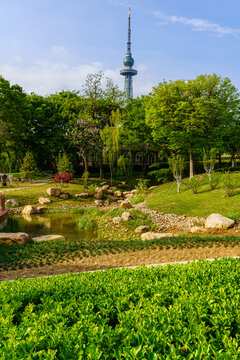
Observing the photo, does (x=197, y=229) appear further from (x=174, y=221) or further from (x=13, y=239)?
(x=13, y=239)

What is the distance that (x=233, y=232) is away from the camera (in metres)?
11.5

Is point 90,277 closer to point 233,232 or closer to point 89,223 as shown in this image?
point 233,232

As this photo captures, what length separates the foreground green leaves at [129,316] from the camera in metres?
2.43

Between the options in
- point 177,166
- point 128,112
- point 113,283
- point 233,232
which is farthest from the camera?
point 128,112

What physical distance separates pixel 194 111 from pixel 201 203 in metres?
11.1

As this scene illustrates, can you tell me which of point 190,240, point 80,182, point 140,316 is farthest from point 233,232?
point 80,182

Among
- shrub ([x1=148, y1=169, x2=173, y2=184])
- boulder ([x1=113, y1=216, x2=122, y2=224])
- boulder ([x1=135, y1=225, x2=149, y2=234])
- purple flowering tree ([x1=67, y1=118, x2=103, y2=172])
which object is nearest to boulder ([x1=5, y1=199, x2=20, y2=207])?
purple flowering tree ([x1=67, y1=118, x2=103, y2=172])

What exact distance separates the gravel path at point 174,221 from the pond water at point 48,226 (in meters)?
3.89

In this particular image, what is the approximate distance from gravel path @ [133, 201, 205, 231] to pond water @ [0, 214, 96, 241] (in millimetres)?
3886

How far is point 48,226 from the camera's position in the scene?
51.5ft

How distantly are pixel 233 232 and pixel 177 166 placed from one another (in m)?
9.29

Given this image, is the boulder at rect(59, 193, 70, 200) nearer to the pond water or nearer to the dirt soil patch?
the pond water

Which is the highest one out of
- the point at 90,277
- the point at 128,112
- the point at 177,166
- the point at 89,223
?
the point at 128,112

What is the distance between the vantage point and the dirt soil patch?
773 cm
